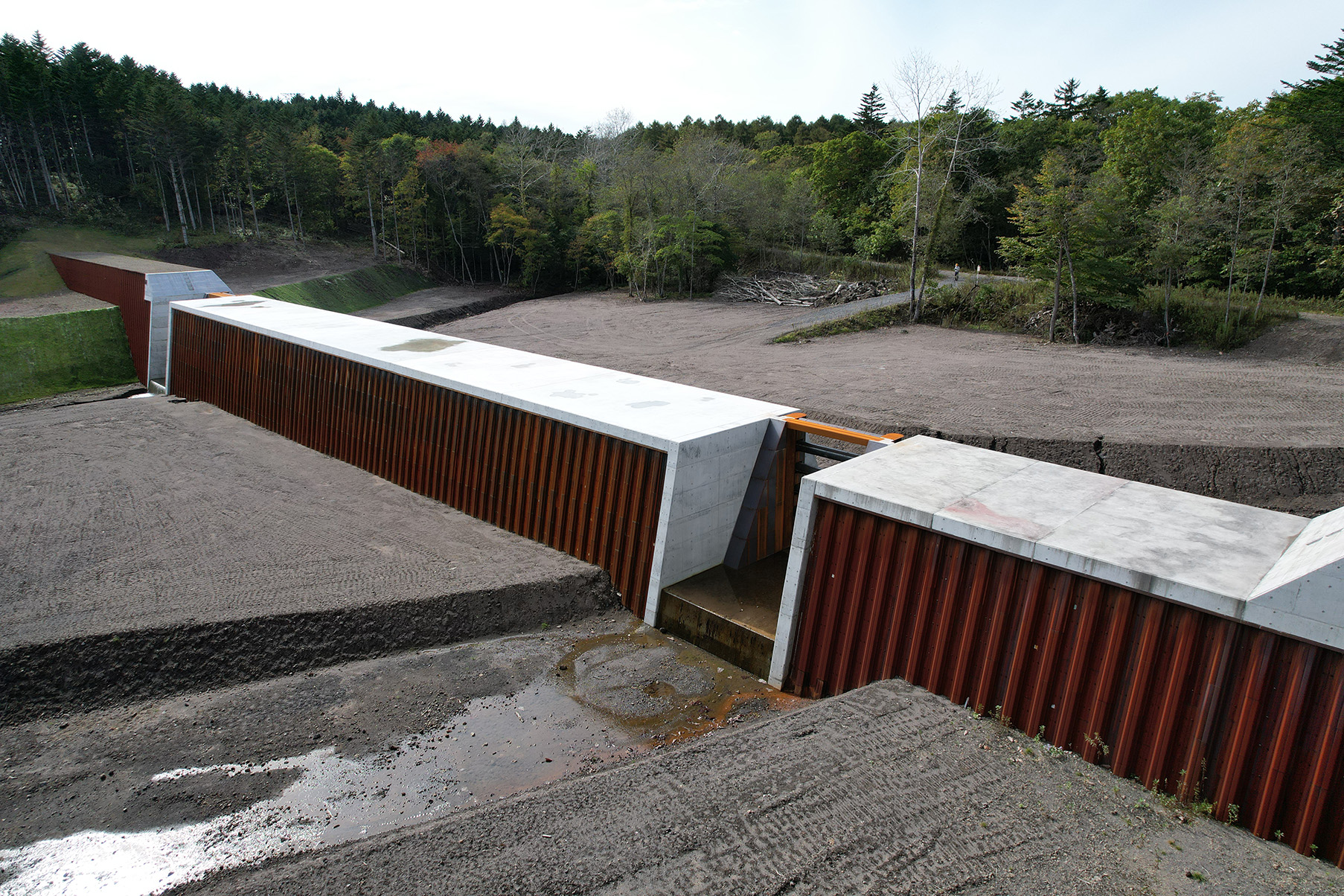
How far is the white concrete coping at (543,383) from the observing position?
11.8 metres

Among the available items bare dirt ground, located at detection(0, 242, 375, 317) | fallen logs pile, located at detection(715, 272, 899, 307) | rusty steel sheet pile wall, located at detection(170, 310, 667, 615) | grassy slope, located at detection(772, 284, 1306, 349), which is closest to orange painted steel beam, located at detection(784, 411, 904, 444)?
rusty steel sheet pile wall, located at detection(170, 310, 667, 615)

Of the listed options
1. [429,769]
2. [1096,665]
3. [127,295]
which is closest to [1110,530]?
[1096,665]

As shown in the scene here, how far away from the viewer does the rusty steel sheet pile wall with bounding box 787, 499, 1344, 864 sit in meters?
6.07

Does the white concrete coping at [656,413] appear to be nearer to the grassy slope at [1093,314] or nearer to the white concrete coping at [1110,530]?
the white concrete coping at [1110,530]

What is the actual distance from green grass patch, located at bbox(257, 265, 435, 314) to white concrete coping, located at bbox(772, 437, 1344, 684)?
35.2 m

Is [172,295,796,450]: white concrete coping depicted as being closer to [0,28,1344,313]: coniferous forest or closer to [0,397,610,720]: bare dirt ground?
[0,397,610,720]: bare dirt ground

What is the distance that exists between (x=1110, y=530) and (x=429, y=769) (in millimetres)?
7707

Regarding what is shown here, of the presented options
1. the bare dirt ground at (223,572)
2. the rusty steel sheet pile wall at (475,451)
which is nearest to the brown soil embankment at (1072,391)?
the rusty steel sheet pile wall at (475,451)

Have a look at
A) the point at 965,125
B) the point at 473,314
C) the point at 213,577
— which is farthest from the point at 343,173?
the point at 213,577

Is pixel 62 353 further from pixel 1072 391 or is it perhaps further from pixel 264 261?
pixel 1072 391

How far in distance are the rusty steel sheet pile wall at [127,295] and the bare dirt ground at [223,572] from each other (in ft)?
43.6

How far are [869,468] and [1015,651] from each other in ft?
9.40

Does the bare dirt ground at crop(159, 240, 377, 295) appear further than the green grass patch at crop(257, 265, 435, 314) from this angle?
Yes

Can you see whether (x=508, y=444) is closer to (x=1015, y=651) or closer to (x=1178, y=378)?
(x=1015, y=651)
